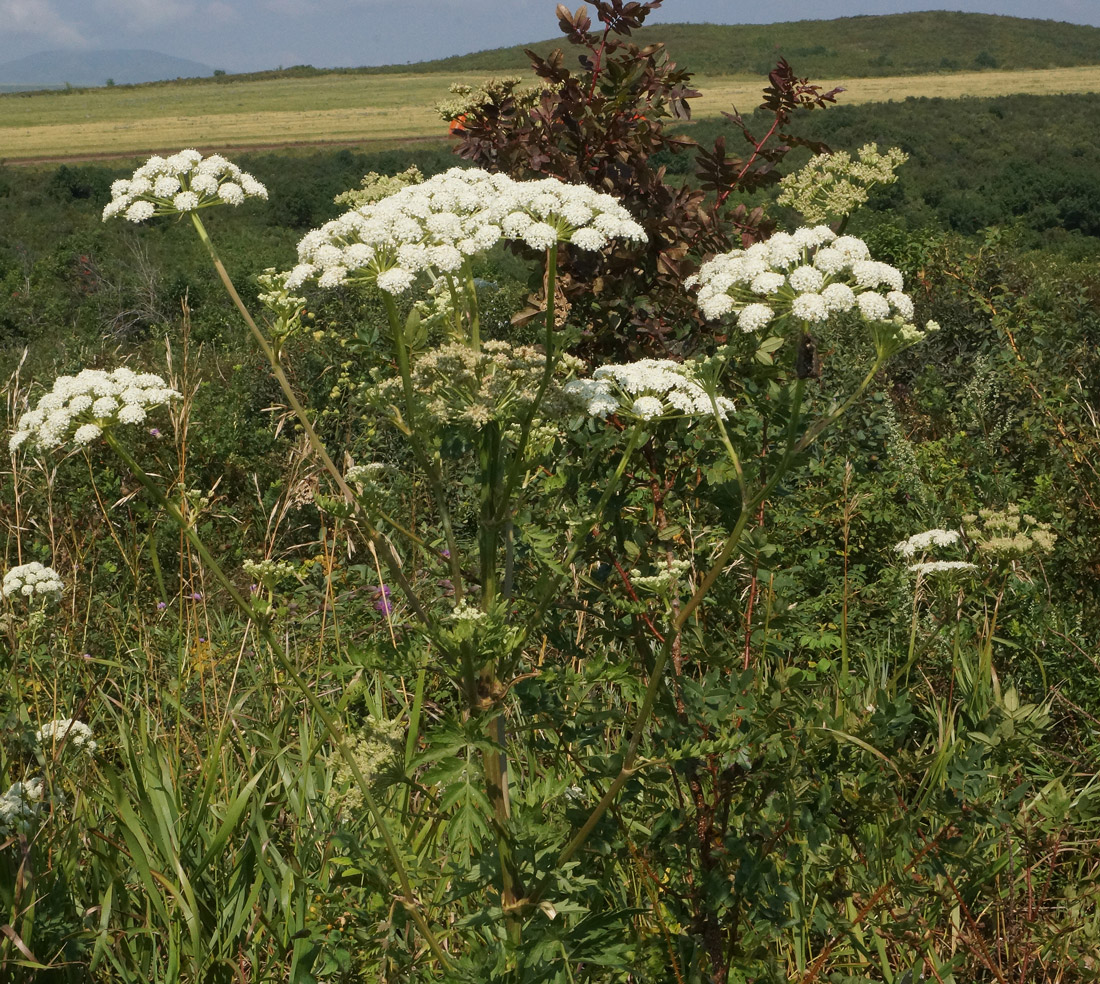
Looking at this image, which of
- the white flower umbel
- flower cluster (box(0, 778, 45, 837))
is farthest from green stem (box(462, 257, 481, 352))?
the white flower umbel

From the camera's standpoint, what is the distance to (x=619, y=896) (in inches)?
113

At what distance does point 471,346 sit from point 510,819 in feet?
3.63

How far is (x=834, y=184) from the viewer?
130 inches

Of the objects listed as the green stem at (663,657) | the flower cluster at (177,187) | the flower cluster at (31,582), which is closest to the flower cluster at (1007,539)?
the green stem at (663,657)

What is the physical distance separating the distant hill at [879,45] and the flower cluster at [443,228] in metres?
108

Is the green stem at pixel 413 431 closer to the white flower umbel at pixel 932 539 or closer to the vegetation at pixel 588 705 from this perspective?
the vegetation at pixel 588 705

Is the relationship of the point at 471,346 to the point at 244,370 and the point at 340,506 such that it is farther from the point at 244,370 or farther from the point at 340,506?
the point at 244,370

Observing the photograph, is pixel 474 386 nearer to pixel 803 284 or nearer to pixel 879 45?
pixel 803 284

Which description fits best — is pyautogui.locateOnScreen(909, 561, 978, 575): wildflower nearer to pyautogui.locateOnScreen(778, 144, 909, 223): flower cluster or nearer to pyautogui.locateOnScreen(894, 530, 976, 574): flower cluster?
pyautogui.locateOnScreen(894, 530, 976, 574): flower cluster

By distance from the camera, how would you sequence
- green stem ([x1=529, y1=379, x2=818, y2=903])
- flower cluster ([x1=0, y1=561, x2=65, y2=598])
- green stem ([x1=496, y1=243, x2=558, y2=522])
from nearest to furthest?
green stem ([x1=529, y1=379, x2=818, y2=903])
green stem ([x1=496, y1=243, x2=558, y2=522])
flower cluster ([x1=0, y1=561, x2=65, y2=598])

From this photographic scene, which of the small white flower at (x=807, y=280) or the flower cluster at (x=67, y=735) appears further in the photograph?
the flower cluster at (x=67, y=735)

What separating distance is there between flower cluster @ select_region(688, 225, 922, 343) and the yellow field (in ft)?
210

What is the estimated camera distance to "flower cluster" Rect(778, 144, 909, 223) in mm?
3172

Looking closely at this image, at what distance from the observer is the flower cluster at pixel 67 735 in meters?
2.90
